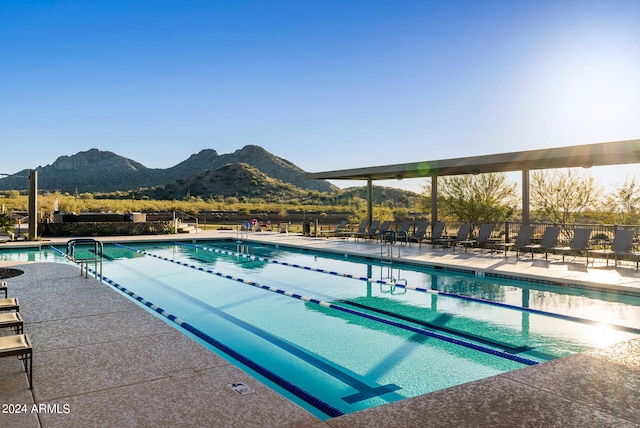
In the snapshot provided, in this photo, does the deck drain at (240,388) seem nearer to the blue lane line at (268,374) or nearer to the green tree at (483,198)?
the blue lane line at (268,374)

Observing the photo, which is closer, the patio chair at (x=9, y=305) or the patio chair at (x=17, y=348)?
the patio chair at (x=17, y=348)

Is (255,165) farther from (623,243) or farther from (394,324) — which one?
(394,324)

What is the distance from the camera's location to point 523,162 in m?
12.0

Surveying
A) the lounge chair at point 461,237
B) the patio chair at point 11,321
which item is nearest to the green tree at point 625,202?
the lounge chair at point 461,237

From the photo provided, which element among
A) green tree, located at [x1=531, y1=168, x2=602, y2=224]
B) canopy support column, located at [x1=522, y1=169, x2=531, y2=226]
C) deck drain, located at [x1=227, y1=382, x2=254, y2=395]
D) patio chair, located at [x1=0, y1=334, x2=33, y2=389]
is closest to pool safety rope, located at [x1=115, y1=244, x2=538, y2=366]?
deck drain, located at [x1=227, y1=382, x2=254, y2=395]

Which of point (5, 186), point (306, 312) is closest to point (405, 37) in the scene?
point (306, 312)

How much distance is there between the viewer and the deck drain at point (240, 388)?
10.6 feet

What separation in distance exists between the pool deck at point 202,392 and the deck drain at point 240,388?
A: 0.14 feet

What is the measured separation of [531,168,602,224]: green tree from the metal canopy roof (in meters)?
4.41

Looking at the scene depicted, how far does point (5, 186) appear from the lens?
6850 centimetres

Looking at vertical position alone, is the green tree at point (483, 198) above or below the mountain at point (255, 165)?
below

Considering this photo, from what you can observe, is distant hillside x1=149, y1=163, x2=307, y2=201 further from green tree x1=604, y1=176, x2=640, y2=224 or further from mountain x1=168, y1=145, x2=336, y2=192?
green tree x1=604, y1=176, x2=640, y2=224

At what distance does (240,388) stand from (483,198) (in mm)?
16721

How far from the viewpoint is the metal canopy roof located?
9453 millimetres
